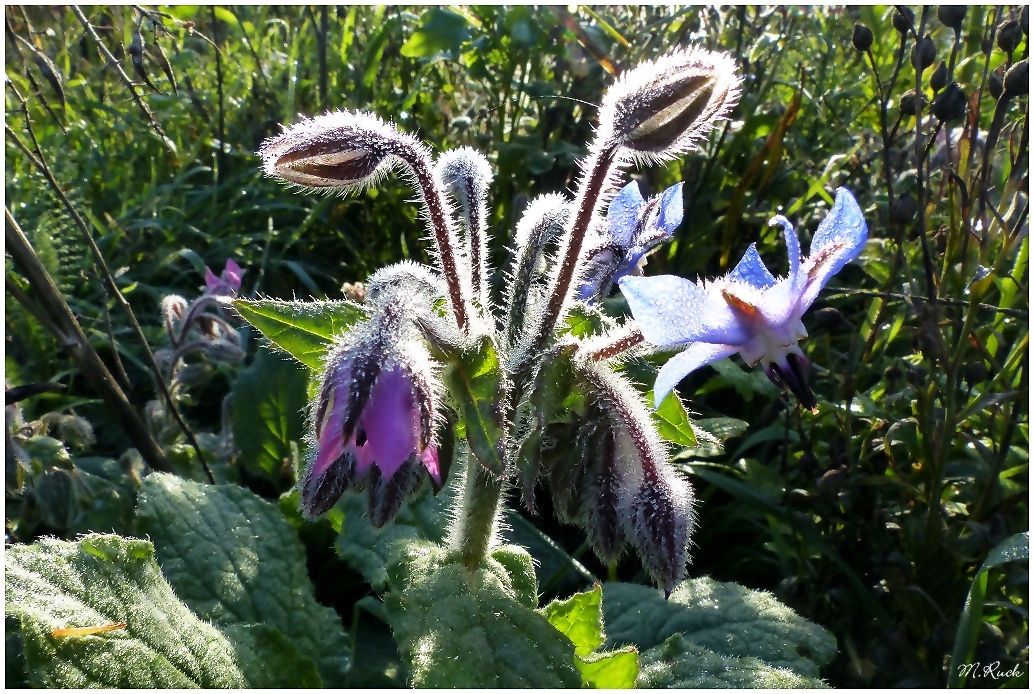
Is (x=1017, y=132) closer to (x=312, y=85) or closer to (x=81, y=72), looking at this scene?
(x=312, y=85)

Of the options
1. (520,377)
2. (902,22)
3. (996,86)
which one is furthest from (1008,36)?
(520,377)

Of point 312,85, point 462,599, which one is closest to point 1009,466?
point 462,599

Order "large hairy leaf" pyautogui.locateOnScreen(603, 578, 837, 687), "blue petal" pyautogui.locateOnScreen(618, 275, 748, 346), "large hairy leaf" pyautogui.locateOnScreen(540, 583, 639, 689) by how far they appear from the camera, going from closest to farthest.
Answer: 1. "blue petal" pyautogui.locateOnScreen(618, 275, 748, 346)
2. "large hairy leaf" pyautogui.locateOnScreen(540, 583, 639, 689)
3. "large hairy leaf" pyautogui.locateOnScreen(603, 578, 837, 687)

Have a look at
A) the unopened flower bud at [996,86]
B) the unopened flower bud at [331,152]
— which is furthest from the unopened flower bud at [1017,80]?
the unopened flower bud at [331,152]

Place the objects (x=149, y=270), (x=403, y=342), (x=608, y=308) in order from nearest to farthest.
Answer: (x=403, y=342), (x=608, y=308), (x=149, y=270)

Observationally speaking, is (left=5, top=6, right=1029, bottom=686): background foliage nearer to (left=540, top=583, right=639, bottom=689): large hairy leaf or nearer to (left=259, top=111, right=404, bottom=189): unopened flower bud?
(left=540, top=583, right=639, bottom=689): large hairy leaf

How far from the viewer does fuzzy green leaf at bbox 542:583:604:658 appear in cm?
131

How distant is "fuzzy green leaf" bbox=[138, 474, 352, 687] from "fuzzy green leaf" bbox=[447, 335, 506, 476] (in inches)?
26.4

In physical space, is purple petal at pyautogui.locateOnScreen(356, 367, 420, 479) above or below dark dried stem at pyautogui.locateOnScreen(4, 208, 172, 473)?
below

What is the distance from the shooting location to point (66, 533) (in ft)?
5.63

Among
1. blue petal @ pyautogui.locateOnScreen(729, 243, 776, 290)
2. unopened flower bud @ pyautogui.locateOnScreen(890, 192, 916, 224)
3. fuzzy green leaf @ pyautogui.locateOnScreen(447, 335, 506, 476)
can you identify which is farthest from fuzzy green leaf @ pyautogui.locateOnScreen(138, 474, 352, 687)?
unopened flower bud @ pyautogui.locateOnScreen(890, 192, 916, 224)

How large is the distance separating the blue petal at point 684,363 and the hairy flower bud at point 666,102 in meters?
0.36

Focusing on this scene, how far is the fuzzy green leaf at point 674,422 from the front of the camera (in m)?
1.35

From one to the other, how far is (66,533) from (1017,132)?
263cm
